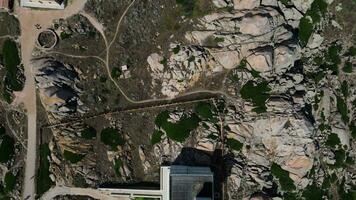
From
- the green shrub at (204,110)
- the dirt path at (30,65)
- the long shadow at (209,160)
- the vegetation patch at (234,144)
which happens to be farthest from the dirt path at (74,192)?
the vegetation patch at (234,144)

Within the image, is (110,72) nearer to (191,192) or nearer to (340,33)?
(191,192)

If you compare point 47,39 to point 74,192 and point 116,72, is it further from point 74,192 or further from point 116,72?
point 74,192

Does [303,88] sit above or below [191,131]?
above

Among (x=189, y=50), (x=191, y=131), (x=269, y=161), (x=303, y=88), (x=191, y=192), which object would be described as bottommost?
(x=191, y=192)

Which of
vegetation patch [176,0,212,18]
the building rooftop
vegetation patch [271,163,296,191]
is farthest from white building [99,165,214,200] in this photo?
the building rooftop

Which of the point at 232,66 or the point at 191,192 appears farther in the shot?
the point at 232,66

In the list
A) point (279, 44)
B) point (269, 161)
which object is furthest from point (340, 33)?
point (269, 161)

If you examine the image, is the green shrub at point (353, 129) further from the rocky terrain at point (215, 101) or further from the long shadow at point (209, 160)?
the long shadow at point (209, 160)
